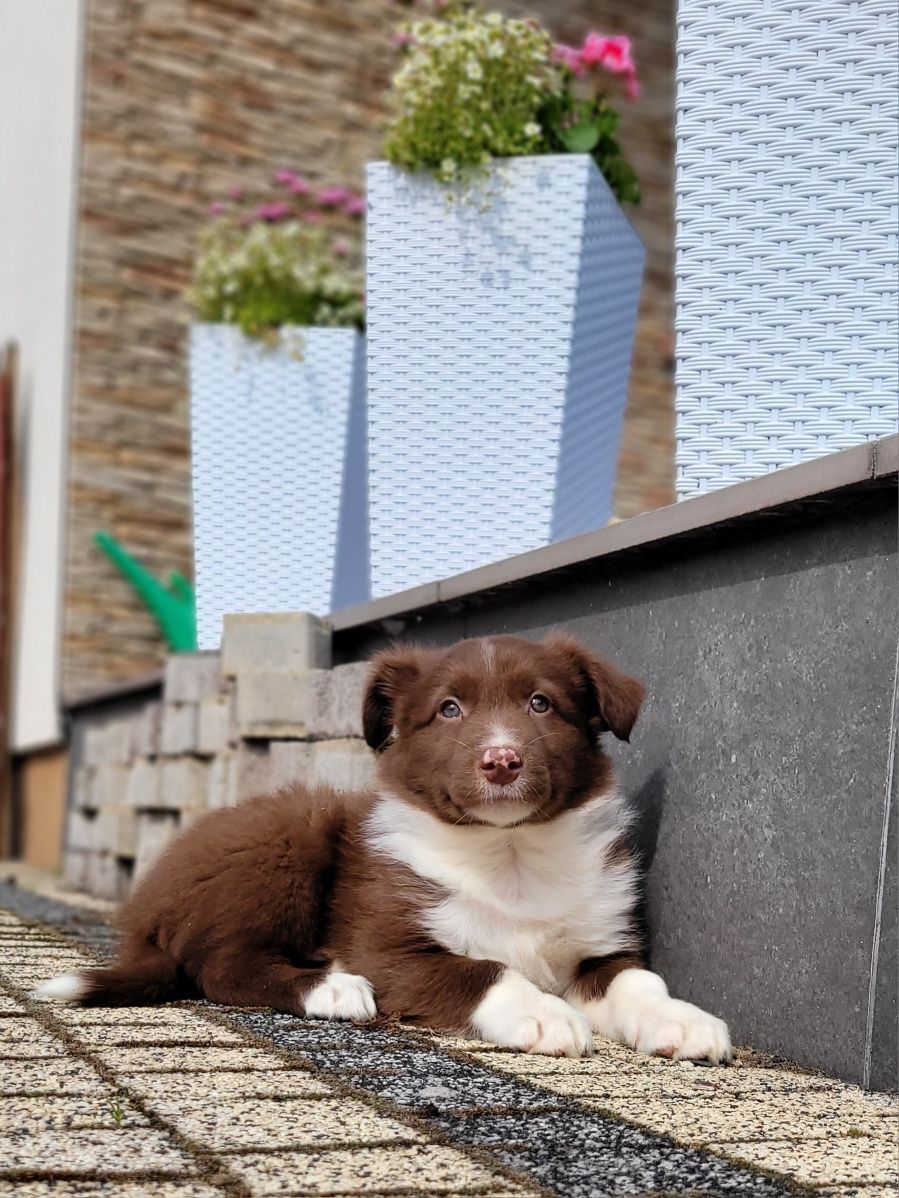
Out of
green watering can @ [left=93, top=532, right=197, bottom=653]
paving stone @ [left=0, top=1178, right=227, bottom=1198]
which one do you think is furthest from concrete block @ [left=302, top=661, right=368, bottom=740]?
green watering can @ [left=93, top=532, right=197, bottom=653]

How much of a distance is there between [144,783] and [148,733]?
0.65 feet

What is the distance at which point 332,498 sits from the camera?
184 inches

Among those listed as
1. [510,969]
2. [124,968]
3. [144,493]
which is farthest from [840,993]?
[144,493]

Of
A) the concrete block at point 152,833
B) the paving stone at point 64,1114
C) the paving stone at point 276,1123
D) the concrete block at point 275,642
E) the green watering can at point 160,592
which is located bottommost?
the paving stone at point 276,1123

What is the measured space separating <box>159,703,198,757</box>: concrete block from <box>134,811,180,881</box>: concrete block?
0.26 m

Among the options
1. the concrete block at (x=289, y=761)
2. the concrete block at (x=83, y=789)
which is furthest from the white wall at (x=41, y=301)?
the concrete block at (x=289, y=761)

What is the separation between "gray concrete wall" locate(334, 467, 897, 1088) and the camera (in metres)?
2.42

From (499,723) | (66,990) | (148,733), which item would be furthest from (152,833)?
(499,723)

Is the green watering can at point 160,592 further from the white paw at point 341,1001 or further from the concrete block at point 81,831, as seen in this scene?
the white paw at point 341,1001

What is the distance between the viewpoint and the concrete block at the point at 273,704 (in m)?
4.36

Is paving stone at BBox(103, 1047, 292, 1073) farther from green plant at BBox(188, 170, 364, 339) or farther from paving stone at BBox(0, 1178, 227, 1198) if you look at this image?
green plant at BBox(188, 170, 364, 339)

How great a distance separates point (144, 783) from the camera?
5.64 m

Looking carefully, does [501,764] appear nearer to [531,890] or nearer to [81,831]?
[531,890]

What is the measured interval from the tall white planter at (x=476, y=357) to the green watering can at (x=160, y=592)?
136 inches
